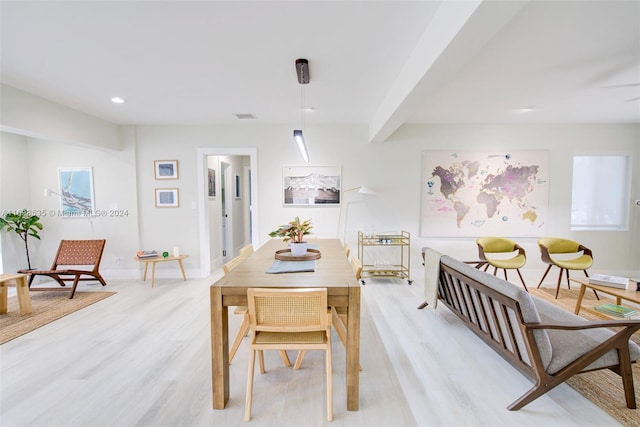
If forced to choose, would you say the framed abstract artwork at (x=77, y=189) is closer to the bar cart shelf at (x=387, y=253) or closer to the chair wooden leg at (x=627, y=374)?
the bar cart shelf at (x=387, y=253)

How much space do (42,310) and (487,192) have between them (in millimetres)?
6148

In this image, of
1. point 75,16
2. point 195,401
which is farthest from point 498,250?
point 75,16

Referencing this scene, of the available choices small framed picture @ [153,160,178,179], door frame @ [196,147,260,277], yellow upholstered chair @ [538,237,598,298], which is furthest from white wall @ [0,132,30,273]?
yellow upholstered chair @ [538,237,598,298]

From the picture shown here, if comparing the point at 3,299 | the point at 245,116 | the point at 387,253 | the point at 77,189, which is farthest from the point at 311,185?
the point at 3,299

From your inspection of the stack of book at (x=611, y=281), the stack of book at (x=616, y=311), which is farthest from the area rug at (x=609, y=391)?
the stack of book at (x=611, y=281)

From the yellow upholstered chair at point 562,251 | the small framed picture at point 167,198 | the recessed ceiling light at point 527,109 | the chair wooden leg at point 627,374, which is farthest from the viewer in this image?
the small framed picture at point 167,198

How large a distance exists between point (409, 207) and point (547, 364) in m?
3.01

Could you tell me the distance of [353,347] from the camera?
5.34 ft

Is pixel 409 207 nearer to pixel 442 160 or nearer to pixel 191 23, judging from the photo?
pixel 442 160

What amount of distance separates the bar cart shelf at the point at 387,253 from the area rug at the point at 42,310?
11.9ft

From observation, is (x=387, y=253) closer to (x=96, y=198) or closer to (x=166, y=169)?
(x=166, y=169)

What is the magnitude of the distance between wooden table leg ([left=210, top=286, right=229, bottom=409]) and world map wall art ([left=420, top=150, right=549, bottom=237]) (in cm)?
366

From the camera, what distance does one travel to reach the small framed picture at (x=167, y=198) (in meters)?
4.46

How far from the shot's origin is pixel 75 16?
5.81 feet
